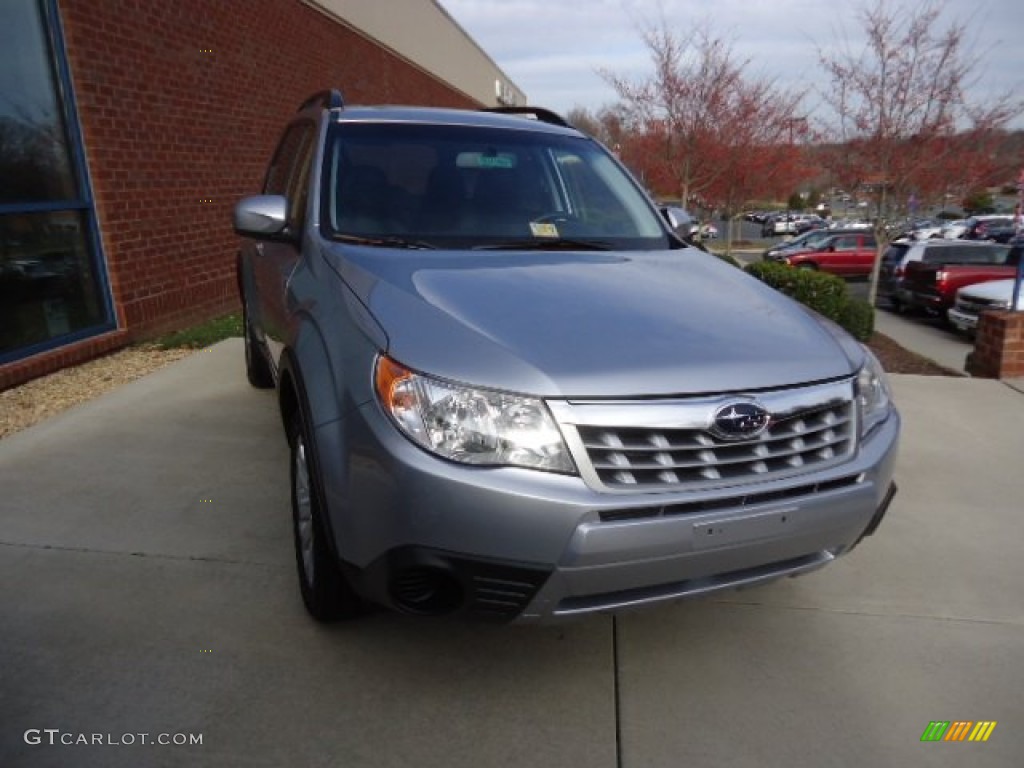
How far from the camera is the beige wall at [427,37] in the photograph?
1430 centimetres

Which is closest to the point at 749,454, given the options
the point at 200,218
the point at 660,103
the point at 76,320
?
the point at 76,320

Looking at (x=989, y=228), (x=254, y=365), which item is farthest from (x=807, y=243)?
(x=254, y=365)

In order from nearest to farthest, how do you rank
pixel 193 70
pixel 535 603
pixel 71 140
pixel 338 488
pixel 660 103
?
1. pixel 535 603
2. pixel 338 488
3. pixel 71 140
4. pixel 193 70
5. pixel 660 103

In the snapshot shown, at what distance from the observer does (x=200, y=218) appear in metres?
8.12

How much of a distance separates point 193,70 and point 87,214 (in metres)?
2.47

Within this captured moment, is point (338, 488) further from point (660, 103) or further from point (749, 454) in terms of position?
point (660, 103)

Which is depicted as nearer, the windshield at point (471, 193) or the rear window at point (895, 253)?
the windshield at point (471, 193)

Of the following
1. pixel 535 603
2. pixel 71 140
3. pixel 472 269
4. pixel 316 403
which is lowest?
pixel 535 603

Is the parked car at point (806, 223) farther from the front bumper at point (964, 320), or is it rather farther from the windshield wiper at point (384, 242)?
the windshield wiper at point (384, 242)

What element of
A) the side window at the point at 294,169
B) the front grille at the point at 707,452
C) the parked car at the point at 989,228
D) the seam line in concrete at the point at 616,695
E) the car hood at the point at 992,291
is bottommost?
the parked car at the point at 989,228

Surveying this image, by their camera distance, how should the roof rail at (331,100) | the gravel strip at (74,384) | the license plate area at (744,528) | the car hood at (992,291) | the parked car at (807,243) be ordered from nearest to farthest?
the license plate area at (744,528) → the roof rail at (331,100) → the gravel strip at (74,384) → the car hood at (992,291) → the parked car at (807,243)

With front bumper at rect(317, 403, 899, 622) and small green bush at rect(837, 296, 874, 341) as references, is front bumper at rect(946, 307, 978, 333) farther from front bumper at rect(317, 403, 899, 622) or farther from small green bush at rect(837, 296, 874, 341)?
front bumper at rect(317, 403, 899, 622)
